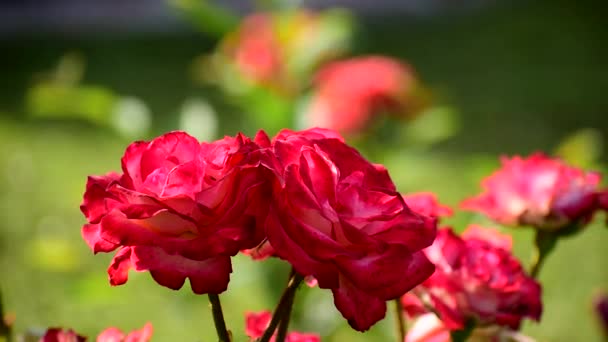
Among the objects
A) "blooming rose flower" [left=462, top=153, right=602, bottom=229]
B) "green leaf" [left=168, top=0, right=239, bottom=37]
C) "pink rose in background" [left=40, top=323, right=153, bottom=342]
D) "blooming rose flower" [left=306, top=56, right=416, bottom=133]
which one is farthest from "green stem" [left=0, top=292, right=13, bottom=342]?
"blooming rose flower" [left=306, top=56, right=416, bottom=133]

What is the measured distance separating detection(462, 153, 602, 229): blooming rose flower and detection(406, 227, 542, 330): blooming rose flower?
9 cm

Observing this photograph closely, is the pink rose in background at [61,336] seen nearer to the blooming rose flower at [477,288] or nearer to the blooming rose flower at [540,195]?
the blooming rose flower at [477,288]

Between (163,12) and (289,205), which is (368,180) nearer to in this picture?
(289,205)

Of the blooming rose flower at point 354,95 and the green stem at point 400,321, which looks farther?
the blooming rose flower at point 354,95

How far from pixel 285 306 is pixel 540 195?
22 cm

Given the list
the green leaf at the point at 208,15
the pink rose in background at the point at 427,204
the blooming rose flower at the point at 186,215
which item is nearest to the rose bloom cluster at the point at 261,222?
the blooming rose flower at the point at 186,215

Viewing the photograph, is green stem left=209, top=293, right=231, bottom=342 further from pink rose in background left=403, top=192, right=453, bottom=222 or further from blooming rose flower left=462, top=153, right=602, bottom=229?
blooming rose flower left=462, top=153, right=602, bottom=229

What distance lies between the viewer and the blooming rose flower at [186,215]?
37 centimetres

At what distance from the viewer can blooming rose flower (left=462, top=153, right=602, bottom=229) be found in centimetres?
56

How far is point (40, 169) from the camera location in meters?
2.81

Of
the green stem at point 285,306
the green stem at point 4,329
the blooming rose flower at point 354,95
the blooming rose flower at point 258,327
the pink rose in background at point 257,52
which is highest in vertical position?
the green stem at point 285,306

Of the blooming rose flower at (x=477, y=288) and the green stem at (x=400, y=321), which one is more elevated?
the blooming rose flower at (x=477, y=288)

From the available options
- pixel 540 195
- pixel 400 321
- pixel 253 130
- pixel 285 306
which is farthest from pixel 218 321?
pixel 253 130

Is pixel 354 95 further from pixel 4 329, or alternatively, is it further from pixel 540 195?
pixel 4 329
